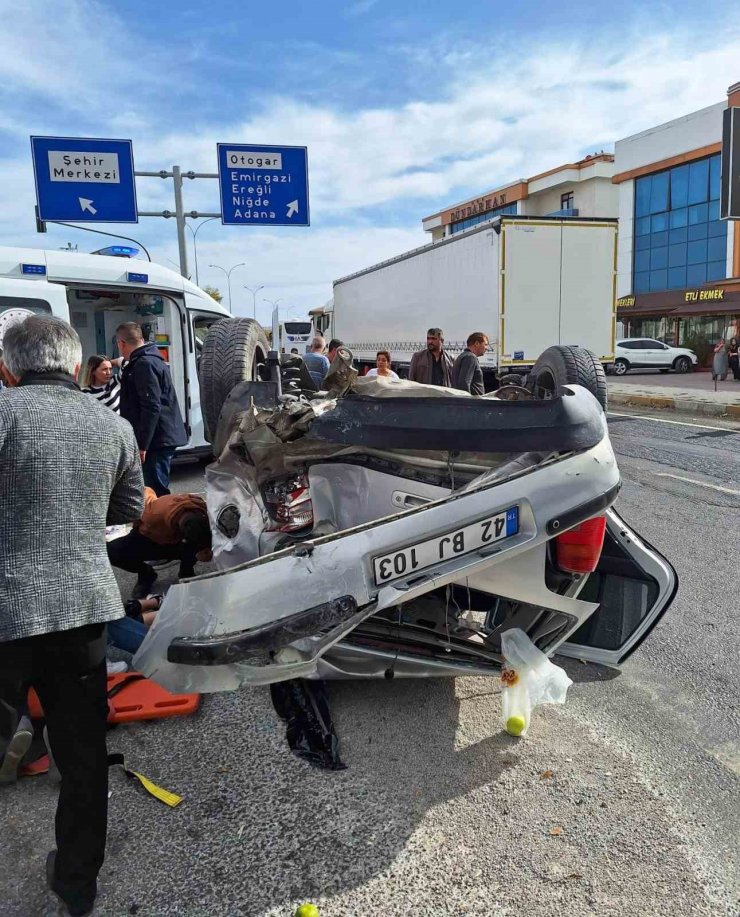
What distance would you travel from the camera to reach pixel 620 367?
28.0 meters

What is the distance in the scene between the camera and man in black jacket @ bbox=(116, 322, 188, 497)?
528 centimetres

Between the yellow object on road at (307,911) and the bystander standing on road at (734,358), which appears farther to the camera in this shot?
the bystander standing on road at (734,358)

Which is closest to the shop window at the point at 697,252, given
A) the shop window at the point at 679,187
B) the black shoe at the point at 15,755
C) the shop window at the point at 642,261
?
the shop window at the point at 679,187

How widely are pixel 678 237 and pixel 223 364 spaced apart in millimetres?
38096

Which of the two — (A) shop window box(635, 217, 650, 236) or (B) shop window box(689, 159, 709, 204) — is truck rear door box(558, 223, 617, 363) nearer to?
(B) shop window box(689, 159, 709, 204)

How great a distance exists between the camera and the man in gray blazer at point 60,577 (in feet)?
6.15

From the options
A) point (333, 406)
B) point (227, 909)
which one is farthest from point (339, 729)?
point (333, 406)

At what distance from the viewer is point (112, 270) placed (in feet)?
23.8

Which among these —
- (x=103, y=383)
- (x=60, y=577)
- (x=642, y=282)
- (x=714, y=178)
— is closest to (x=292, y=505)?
(x=60, y=577)

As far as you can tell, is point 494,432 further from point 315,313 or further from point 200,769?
point 315,313

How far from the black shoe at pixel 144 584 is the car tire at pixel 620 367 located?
86.7 feet

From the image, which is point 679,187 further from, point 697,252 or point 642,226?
point 697,252

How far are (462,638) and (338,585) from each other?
86cm

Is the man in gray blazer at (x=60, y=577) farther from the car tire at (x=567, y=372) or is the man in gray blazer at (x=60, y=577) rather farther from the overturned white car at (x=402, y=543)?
the car tire at (x=567, y=372)
